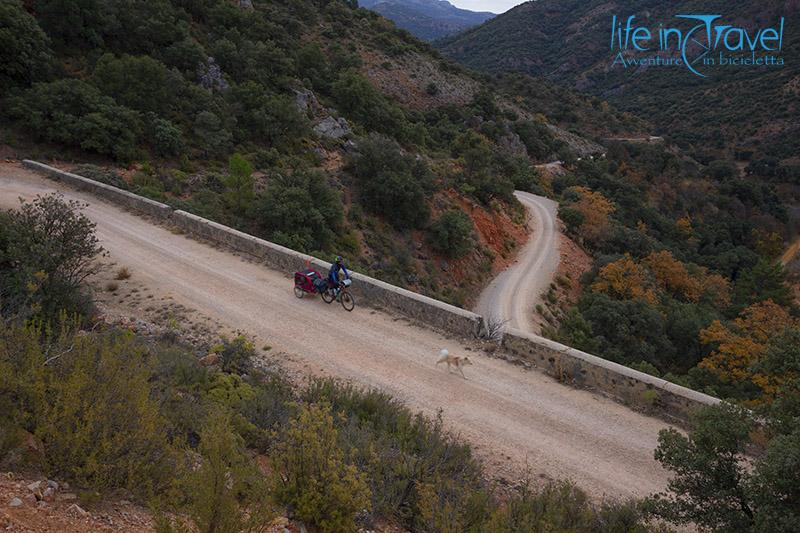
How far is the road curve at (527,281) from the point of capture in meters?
22.6

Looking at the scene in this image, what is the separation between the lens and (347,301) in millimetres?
10820

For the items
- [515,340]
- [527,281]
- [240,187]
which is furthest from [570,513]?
[527,281]

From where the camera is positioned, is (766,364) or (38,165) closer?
(766,364)

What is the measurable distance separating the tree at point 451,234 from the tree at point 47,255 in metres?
18.9

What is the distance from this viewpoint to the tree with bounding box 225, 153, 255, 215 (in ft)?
64.8

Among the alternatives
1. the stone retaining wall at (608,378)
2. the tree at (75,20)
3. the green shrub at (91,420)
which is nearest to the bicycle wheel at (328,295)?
the stone retaining wall at (608,378)

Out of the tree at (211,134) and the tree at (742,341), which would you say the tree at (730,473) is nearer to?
the tree at (742,341)

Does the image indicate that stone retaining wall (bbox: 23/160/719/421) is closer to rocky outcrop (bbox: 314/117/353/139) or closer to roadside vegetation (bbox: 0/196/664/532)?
roadside vegetation (bbox: 0/196/664/532)

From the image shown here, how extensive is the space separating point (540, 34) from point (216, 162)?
432 feet

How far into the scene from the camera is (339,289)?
10922 millimetres

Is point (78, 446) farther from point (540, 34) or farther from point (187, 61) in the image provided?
point (540, 34)

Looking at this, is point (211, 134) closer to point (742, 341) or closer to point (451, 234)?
point (451, 234)

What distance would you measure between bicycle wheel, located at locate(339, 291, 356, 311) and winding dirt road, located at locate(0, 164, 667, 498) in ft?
0.48

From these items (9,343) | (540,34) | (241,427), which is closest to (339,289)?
(241,427)
